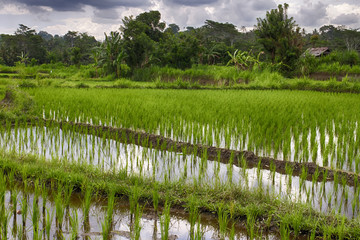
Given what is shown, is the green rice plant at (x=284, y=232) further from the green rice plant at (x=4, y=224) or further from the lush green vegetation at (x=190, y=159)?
the green rice plant at (x=4, y=224)

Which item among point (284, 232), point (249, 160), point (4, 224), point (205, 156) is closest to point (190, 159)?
point (205, 156)

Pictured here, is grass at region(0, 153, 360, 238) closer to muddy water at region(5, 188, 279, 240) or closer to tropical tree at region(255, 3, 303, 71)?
muddy water at region(5, 188, 279, 240)

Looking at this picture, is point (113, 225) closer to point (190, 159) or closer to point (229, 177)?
point (229, 177)

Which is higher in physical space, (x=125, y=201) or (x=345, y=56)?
(x=345, y=56)

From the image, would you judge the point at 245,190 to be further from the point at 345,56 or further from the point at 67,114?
the point at 345,56

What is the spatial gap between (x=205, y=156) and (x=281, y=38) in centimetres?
1290

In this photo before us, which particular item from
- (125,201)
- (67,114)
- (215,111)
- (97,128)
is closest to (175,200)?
(125,201)

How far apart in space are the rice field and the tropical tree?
7.45 m

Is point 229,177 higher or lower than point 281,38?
lower

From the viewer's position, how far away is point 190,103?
7742 mm

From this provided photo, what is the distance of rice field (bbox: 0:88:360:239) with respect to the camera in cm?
246

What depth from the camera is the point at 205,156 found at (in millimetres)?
3848

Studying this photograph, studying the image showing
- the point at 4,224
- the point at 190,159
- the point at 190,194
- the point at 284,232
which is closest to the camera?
the point at 284,232

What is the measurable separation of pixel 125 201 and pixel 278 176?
180cm
